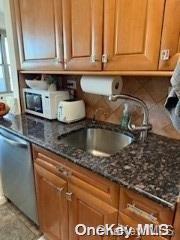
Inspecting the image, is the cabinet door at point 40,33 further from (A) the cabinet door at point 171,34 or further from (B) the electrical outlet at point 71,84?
(A) the cabinet door at point 171,34

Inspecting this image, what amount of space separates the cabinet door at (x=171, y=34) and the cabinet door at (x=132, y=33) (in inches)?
1.0

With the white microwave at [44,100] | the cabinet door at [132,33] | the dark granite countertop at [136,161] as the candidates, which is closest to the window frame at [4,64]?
the white microwave at [44,100]

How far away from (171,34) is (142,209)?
801mm

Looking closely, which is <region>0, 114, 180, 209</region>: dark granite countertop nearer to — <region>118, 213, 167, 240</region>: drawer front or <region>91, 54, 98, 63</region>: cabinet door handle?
<region>118, 213, 167, 240</region>: drawer front

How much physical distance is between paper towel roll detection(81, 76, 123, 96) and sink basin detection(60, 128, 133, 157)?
0.36 meters

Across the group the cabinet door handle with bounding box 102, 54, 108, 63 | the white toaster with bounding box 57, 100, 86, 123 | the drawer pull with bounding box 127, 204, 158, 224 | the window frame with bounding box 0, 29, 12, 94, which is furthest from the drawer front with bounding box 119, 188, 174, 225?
the window frame with bounding box 0, 29, 12, 94

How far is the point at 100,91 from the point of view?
4.31 feet

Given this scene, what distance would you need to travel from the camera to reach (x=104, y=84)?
127 cm

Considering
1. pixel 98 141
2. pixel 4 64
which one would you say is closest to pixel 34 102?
pixel 98 141

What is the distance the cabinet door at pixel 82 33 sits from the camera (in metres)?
1.10

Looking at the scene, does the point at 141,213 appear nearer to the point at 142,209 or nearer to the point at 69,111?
the point at 142,209

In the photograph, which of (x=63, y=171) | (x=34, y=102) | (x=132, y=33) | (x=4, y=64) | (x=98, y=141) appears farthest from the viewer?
(x=4, y=64)

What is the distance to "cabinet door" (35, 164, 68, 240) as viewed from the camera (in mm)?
1175

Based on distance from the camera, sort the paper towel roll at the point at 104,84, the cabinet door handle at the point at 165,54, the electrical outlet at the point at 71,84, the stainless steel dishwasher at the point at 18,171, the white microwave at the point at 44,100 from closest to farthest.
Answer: the cabinet door handle at the point at 165,54 → the paper towel roll at the point at 104,84 → the stainless steel dishwasher at the point at 18,171 → the white microwave at the point at 44,100 → the electrical outlet at the point at 71,84
